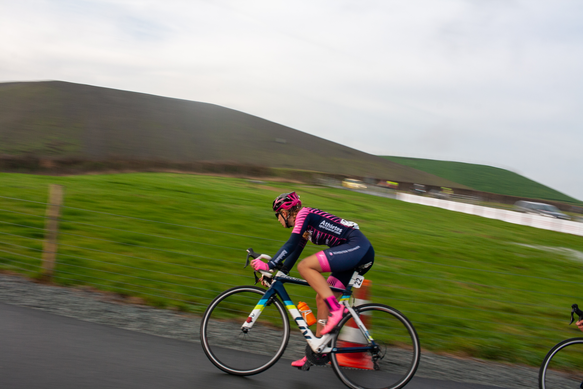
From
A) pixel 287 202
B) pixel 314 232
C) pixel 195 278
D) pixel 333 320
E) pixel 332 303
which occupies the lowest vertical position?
pixel 195 278

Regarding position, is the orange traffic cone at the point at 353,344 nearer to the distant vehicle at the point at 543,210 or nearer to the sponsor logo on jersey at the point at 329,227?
the sponsor logo on jersey at the point at 329,227

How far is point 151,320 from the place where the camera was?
5.06m

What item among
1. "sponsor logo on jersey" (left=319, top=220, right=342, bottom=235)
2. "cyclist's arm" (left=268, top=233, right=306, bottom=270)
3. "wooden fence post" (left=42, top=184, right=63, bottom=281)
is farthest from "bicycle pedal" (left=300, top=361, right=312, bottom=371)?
"wooden fence post" (left=42, top=184, right=63, bottom=281)

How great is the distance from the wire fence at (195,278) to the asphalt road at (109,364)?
4.34 feet

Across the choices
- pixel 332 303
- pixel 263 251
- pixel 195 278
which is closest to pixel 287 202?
pixel 332 303

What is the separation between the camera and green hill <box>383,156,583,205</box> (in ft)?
267

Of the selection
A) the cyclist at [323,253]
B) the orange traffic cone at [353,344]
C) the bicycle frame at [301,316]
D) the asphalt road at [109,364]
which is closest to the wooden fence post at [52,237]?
the asphalt road at [109,364]

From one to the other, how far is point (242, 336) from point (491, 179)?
93.1 meters

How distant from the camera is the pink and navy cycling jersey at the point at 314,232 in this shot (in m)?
3.68

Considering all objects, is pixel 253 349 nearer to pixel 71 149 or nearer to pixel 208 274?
pixel 208 274

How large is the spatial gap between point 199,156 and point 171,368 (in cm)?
4802

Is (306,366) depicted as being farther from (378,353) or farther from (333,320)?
(378,353)

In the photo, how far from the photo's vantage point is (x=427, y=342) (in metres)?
5.50

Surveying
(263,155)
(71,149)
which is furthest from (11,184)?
(263,155)
